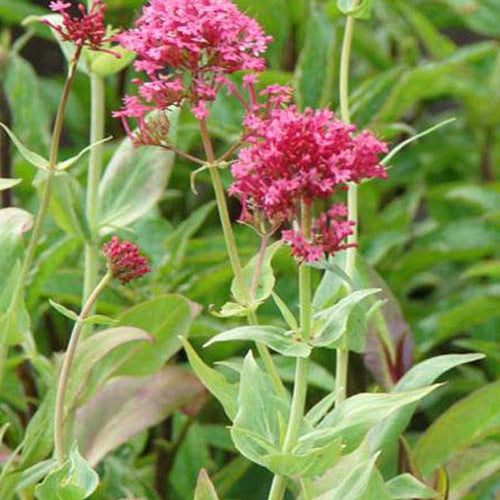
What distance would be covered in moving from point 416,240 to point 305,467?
993mm

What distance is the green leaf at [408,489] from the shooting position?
3.14 ft

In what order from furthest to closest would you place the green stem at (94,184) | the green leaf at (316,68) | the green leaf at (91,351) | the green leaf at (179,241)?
the green leaf at (316,68)
the green leaf at (179,241)
the green stem at (94,184)
the green leaf at (91,351)

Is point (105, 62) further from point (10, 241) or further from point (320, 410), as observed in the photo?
point (320, 410)

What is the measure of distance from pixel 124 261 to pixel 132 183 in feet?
1.09

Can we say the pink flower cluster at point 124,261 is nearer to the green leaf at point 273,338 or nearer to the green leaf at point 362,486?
the green leaf at point 273,338

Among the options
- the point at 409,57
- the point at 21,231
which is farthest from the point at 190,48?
the point at 409,57

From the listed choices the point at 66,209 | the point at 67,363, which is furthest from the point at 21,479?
the point at 66,209

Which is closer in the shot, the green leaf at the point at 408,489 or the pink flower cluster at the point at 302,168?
the pink flower cluster at the point at 302,168

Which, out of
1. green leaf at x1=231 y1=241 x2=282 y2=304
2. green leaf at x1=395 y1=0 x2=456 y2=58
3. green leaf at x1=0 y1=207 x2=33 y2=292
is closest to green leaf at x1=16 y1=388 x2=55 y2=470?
green leaf at x1=0 y1=207 x2=33 y2=292

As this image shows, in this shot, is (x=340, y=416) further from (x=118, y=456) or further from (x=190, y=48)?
(x=118, y=456)

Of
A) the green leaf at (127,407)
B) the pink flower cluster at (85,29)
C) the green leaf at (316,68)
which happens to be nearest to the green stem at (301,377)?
the pink flower cluster at (85,29)

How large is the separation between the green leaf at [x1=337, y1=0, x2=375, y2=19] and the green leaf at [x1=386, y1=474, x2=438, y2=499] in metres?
0.35

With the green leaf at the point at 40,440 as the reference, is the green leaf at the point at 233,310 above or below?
above

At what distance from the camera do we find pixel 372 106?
1684 mm
